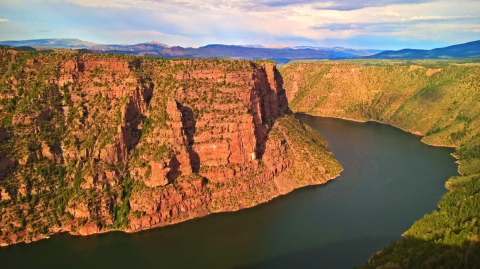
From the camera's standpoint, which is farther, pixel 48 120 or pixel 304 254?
pixel 48 120

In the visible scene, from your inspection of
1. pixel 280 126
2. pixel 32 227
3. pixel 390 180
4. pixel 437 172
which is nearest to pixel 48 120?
pixel 32 227

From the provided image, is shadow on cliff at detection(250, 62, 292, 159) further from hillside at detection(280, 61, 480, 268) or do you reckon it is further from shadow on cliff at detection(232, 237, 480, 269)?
hillside at detection(280, 61, 480, 268)

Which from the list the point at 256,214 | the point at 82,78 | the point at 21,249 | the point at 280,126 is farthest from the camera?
the point at 280,126

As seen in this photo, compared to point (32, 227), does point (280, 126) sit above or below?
above

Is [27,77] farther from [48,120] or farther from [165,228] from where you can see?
[165,228]

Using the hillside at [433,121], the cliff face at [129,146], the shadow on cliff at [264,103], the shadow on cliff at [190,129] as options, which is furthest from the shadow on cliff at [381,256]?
the shadow on cliff at [264,103]

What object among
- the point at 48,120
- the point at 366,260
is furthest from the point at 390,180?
the point at 48,120

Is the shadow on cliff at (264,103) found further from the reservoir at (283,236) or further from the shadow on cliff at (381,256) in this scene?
the shadow on cliff at (381,256)

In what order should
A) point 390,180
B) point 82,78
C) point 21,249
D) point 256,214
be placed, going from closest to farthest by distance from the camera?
point 21,249 < point 256,214 < point 82,78 < point 390,180

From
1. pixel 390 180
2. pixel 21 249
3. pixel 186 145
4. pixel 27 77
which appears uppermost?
pixel 27 77
